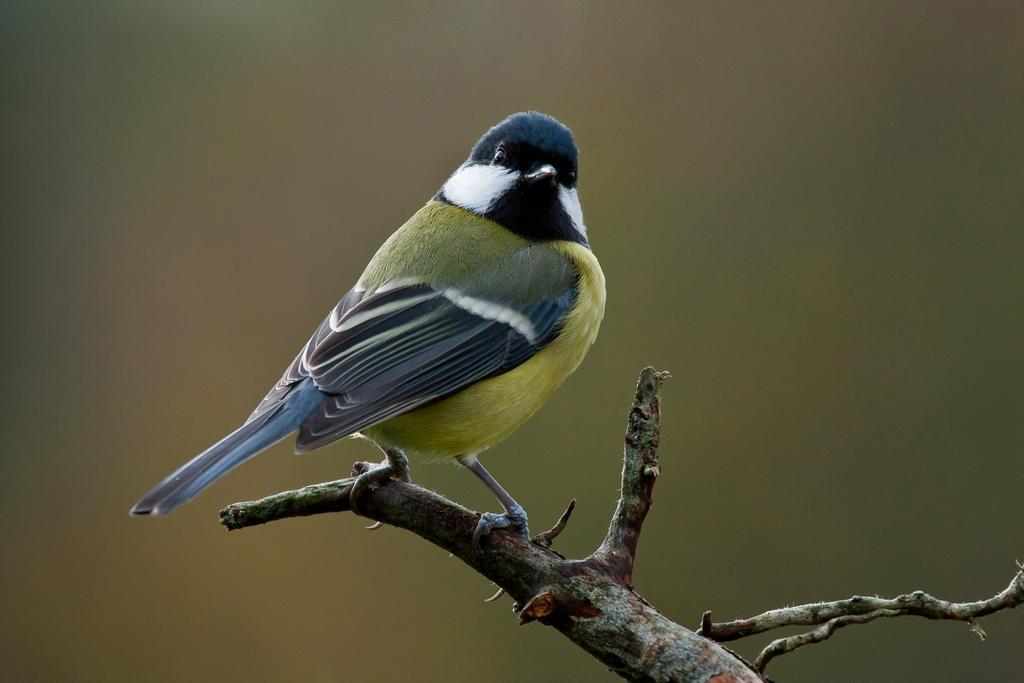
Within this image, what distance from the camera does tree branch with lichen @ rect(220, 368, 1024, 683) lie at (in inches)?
60.8

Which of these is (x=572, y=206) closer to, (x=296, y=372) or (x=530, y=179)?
(x=530, y=179)

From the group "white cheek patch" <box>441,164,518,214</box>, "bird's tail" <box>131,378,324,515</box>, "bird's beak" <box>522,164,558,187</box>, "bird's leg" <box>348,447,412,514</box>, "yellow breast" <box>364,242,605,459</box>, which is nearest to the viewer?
"bird's tail" <box>131,378,324,515</box>

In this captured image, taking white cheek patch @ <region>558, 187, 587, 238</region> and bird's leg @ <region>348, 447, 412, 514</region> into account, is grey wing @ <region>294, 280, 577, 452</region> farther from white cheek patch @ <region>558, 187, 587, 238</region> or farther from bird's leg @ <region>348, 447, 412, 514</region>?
white cheek patch @ <region>558, 187, 587, 238</region>

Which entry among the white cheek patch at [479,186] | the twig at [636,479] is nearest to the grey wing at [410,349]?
the white cheek patch at [479,186]

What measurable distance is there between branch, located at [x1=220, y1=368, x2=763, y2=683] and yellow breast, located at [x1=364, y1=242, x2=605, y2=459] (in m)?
0.15

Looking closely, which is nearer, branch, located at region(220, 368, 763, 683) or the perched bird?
branch, located at region(220, 368, 763, 683)

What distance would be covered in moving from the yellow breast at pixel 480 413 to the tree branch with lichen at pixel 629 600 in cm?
27

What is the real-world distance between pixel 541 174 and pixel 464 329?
0.46 m

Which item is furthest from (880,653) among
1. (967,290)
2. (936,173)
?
(936,173)

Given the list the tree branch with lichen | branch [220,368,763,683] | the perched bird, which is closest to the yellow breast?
the perched bird

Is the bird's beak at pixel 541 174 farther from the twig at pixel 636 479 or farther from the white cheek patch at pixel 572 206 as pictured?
the twig at pixel 636 479

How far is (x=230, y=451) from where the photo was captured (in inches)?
73.7

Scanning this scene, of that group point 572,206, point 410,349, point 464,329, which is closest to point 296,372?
point 410,349

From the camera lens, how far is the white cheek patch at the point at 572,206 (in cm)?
268
